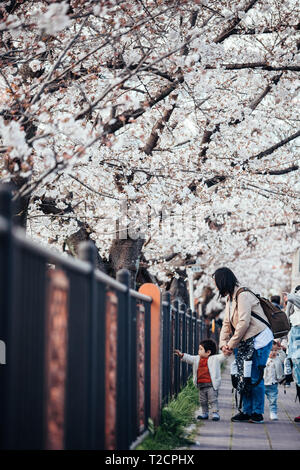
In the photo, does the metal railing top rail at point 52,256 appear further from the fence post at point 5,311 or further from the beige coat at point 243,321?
the beige coat at point 243,321

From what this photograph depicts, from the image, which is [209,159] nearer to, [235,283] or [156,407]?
[235,283]

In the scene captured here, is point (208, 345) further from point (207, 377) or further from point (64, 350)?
point (64, 350)

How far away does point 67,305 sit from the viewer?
139 inches

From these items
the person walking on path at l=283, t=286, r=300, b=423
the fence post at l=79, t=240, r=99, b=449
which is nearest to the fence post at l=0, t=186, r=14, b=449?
the fence post at l=79, t=240, r=99, b=449

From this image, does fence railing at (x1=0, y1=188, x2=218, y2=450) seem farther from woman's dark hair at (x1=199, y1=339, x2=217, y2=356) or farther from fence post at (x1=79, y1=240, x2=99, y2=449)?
woman's dark hair at (x1=199, y1=339, x2=217, y2=356)

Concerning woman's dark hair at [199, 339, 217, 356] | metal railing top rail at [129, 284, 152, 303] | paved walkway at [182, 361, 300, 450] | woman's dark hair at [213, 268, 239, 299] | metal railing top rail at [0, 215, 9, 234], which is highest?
woman's dark hair at [213, 268, 239, 299]

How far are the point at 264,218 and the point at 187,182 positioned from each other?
941cm

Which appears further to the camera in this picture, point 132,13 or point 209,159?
point 209,159

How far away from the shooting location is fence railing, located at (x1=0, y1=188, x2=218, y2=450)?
2.68 m

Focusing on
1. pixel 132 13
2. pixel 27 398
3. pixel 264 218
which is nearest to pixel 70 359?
pixel 27 398

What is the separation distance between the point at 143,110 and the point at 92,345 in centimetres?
617

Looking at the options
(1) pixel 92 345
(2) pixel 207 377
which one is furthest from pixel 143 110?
(1) pixel 92 345

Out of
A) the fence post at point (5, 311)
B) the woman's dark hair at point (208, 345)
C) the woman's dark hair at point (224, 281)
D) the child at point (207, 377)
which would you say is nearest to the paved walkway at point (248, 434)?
the child at point (207, 377)

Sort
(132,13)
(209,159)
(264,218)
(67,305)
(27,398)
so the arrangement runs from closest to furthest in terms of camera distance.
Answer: (27,398)
(67,305)
(132,13)
(209,159)
(264,218)
